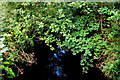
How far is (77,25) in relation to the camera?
2.73m

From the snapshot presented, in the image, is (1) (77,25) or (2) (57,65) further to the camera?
(2) (57,65)

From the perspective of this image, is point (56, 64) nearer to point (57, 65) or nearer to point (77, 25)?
point (57, 65)

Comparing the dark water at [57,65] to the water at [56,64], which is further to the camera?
the water at [56,64]

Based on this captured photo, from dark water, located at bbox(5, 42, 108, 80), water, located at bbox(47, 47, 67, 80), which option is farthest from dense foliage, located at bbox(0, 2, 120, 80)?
water, located at bbox(47, 47, 67, 80)

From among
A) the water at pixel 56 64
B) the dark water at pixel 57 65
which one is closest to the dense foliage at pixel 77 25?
the dark water at pixel 57 65

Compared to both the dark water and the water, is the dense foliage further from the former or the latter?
the water

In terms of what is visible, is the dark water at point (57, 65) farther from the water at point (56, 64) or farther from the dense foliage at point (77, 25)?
the dense foliage at point (77, 25)

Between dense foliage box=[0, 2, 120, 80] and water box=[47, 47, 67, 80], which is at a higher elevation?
dense foliage box=[0, 2, 120, 80]

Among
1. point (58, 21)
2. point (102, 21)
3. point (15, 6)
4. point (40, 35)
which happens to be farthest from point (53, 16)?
point (102, 21)

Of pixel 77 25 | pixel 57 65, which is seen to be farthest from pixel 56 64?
pixel 77 25

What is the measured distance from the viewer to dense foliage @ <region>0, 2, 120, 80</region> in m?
2.48

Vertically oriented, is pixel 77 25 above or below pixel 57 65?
above

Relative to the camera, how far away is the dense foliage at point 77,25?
248 centimetres

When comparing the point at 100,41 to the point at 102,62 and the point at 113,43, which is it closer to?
the point at 113,43
